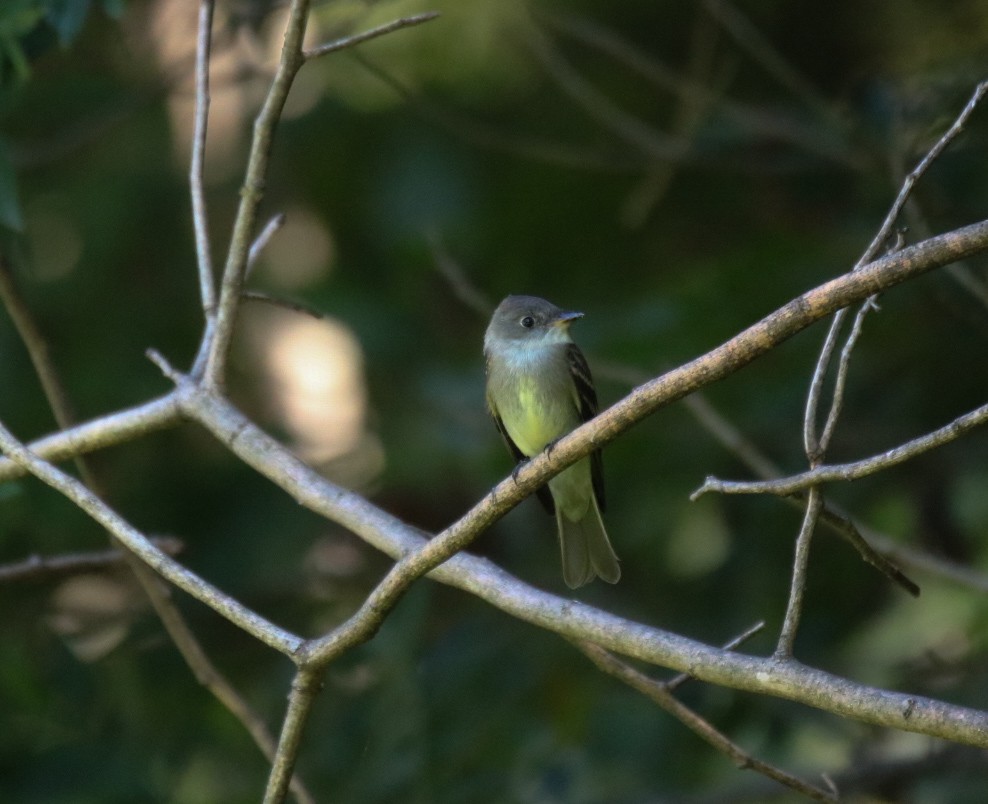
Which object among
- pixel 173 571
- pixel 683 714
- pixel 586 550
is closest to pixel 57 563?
pixel 173 571

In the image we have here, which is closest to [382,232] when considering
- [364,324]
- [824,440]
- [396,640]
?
[364,324]

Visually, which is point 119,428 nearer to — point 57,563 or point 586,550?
point 57,563

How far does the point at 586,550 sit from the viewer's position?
5363 millimetres

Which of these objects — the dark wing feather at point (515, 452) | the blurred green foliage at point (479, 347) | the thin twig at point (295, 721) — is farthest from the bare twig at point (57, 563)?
the dark wing feather at point (515, 452)

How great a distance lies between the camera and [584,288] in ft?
24.8

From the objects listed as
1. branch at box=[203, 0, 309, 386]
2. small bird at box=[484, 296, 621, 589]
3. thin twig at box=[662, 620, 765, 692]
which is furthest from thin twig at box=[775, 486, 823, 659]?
small bird at box=[484, 296, 621, 589]

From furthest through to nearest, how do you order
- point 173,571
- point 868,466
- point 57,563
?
point 57,563
point 173,571
point 868,466

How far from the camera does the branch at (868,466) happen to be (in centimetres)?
258

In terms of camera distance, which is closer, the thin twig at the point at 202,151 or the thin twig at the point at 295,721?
the thin twig at the point at 295,721

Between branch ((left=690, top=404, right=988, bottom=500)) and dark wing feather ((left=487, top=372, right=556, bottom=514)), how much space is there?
109 inches

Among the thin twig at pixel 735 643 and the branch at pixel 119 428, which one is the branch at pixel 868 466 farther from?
the branch at pixel 119 428

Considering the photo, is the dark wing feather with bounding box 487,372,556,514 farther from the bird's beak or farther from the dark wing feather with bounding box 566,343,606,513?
the bird's beak

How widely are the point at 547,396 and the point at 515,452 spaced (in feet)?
1.84

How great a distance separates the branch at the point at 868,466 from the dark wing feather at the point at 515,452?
9.11ft
